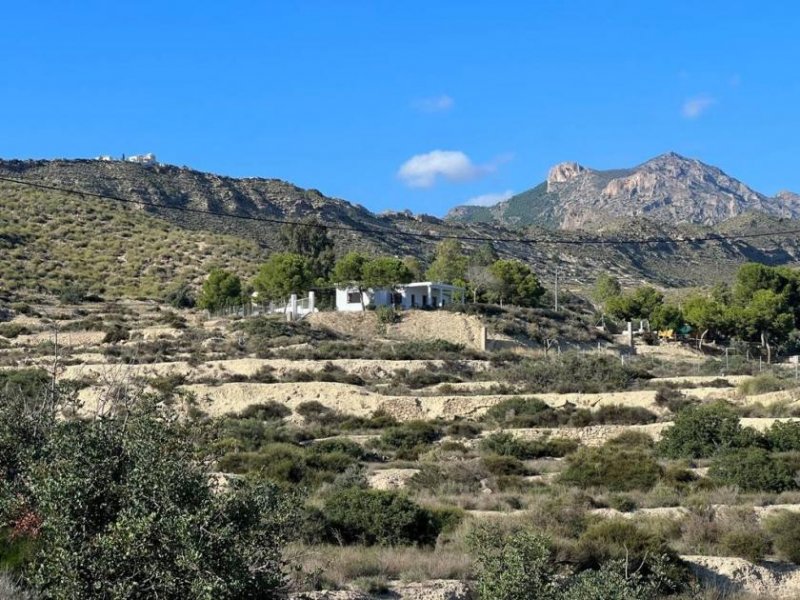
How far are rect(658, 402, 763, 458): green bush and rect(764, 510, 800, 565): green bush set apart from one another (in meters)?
10.4

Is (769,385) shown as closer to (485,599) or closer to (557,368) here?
(557,368)

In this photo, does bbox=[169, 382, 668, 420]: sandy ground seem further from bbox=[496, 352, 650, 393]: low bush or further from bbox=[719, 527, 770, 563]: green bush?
bbox=[719, 527, 770, 563]: green bush

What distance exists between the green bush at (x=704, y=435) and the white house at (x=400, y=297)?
115 ft

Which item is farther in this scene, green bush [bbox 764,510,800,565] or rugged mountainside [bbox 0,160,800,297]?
rugged mountainside [bbox 0,160,800,297]

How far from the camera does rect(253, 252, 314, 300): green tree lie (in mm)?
66938

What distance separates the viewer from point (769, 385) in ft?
127

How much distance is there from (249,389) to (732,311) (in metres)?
38.8

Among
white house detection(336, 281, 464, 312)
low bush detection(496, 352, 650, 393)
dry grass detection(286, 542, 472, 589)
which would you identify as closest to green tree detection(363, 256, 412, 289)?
white house detection(336, 281, 464, 312)

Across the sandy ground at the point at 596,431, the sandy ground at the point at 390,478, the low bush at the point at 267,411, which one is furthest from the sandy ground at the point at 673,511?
the low bush at the point at 267,411

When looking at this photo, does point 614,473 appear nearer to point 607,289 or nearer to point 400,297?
point 400,297

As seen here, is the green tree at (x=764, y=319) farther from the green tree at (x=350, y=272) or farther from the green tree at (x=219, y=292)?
the green tree at (x=219, y=292)

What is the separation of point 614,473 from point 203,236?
68.8 metres

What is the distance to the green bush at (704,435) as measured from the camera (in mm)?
28922

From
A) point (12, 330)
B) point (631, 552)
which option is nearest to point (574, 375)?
point (12, 330)
